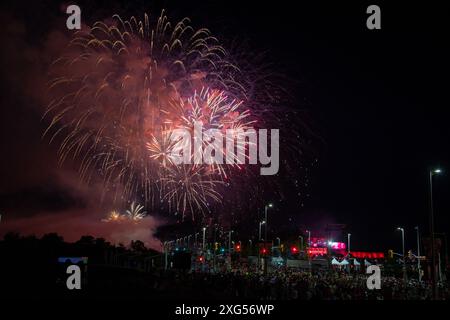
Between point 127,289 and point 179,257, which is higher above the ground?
point 179,257

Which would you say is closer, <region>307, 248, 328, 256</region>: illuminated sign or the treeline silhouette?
the treeline silhouette

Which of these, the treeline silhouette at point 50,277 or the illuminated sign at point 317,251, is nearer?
the treeline silhouette at point 50,277

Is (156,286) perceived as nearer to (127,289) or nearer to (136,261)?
→ (127,289)

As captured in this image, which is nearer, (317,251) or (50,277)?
(50,277)
